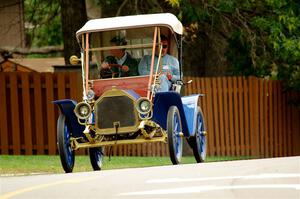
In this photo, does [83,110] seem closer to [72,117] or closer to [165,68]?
[72,117]

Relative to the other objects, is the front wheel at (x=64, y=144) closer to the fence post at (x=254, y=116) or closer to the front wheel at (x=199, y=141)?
the front wheel at (x=199, y=141)

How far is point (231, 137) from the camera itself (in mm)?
25438

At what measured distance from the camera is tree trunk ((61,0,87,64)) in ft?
82.6

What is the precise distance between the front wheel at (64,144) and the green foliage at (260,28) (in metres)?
8.50

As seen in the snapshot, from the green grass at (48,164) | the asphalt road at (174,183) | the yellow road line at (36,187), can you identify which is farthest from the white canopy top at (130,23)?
the yellow road line at (36,187)

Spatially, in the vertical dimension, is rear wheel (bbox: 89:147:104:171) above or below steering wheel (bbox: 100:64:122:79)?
below

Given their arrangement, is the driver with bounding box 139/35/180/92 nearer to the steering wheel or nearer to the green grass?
the steering wheel

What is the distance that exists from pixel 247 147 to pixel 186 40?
3122mm

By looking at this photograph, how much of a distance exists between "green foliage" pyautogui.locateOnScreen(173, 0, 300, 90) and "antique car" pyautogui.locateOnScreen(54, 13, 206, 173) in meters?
7.02

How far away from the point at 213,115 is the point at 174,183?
541 inches

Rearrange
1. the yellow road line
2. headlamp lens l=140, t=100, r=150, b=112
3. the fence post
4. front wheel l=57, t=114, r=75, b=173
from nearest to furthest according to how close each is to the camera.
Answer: the yellow road line, headlamp lens l=140, t=100, r=150, b=112, front wheel l=57, t=114, r=75, b=173, the fence post

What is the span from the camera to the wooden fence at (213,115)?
24003 mm

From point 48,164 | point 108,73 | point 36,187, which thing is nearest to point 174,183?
point 36,187

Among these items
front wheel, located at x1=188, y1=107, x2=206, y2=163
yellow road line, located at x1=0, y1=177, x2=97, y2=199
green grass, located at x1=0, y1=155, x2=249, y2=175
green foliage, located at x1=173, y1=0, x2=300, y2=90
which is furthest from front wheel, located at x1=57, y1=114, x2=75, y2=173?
green foliage, located at x1=173, y1=0, x2=300, y2=90
